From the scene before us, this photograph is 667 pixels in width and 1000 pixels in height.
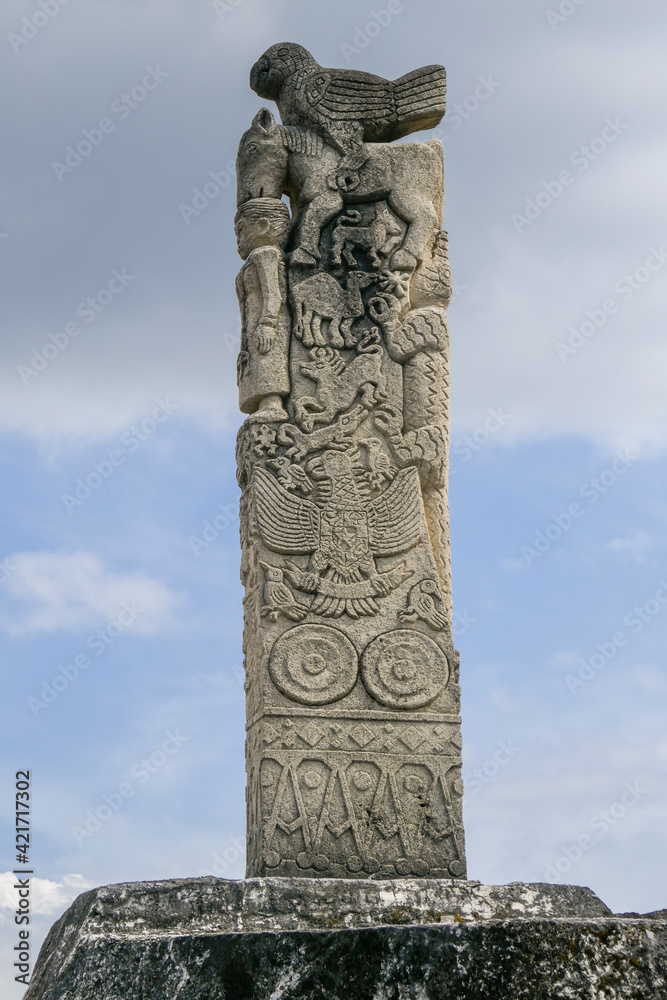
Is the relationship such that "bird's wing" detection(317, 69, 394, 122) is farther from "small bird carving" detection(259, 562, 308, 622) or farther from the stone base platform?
the stone base platform

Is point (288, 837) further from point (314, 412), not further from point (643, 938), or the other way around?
point (643, 938)

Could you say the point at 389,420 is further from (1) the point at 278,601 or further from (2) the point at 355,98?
(2) the point at 355,98

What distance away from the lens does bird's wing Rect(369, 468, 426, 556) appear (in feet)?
23.3

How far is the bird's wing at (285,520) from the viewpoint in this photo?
7035 millimetres

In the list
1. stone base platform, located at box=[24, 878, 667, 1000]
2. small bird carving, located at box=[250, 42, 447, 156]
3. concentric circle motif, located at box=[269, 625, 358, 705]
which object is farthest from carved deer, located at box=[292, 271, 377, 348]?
stone base platform, located at box=[24, 878, 667, 1000]

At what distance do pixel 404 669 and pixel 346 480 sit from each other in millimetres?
1179

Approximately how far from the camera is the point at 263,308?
24.4ft

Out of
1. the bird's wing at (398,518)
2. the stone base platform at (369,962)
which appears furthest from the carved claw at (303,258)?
the stone base platform at (369,962)

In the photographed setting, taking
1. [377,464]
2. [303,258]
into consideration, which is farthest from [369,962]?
[303,258]

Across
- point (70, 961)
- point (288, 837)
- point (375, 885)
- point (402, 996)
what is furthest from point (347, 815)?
point (402, 996)

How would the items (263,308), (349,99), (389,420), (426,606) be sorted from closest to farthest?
(426,606), (389,420), (263,308), (349,99)

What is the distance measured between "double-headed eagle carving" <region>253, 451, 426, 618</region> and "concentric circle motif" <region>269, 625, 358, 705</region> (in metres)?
0.16

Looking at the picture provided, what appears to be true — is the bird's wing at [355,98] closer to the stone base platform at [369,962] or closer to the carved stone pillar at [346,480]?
the carved stone pillar at [346,480]

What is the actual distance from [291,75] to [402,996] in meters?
6.22
